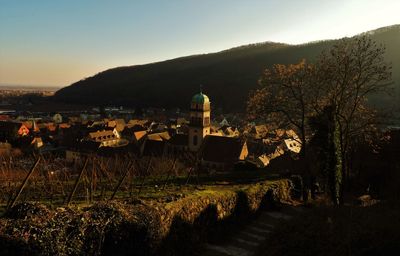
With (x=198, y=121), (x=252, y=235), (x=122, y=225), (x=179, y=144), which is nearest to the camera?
(x=122, y=225)

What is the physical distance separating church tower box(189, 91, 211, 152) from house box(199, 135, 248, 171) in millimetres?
3953

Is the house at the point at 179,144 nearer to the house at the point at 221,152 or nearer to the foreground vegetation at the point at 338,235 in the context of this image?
the house at the point at 221,152

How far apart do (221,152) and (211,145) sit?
6.24 feet

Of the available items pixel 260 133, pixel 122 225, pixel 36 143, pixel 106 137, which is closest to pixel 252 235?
pixel 122 225

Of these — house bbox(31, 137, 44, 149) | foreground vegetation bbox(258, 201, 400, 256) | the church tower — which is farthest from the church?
foreground vegetation bbox(258, 201, 400, 256)

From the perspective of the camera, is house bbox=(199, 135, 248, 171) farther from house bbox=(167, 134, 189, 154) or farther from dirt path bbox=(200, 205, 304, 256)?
dirt path bbox=(200, 205, 304, 256)

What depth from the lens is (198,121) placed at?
6062 centimetres

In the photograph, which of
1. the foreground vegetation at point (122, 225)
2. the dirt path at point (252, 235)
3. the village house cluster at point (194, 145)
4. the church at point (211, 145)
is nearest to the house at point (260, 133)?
the village house cluster at point (194, 145)

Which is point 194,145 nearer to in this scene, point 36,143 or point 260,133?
point 260,133

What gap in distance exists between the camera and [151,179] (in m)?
24.6

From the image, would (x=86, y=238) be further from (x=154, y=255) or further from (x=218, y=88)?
(x=218, y=88)

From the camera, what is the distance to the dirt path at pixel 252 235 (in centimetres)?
1496

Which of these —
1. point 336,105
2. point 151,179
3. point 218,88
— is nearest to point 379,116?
point 336,105

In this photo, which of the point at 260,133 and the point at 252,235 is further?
the point at 260,133
